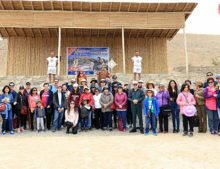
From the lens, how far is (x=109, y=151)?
5.79 metres

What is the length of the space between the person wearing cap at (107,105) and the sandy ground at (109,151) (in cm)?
89

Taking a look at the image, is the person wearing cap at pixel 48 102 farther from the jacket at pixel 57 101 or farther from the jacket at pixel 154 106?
the jacket at pixel 154 106

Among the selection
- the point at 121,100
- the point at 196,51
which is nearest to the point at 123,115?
the point at 121,100

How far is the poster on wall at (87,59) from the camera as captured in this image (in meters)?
16.5

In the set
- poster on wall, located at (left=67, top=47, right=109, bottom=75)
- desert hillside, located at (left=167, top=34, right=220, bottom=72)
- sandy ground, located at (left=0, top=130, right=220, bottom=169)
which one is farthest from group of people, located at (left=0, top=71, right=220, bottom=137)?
desert hillside, located at (left=167, top=34, right=220, bottom=72)

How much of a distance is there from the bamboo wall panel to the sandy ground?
9224mm

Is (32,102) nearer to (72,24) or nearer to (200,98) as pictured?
(200,98)

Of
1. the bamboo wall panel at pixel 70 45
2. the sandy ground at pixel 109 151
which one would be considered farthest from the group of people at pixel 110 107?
the bamboo wall panel at pixel 70 45

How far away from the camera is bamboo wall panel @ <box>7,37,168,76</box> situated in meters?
16.7

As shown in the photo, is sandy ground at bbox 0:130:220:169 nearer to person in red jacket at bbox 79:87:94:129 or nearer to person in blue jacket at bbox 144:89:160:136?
person in blue jacket at bbox 144:89:160:136

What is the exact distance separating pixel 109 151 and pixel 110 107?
3.15 metres

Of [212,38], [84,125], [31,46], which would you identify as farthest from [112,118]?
[212,38]

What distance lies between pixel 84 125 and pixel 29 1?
7905 millimetres

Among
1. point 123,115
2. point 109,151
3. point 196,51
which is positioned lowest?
point 109,151
